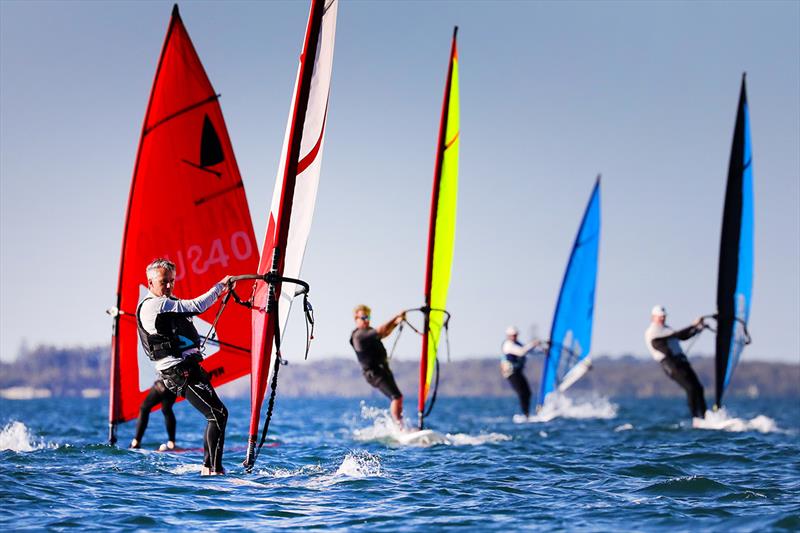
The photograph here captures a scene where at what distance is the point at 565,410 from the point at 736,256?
1195cm

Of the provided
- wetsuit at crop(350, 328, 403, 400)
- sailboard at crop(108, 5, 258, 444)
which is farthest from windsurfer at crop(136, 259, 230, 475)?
wetsuit at crop(350, 328, 403, 400)

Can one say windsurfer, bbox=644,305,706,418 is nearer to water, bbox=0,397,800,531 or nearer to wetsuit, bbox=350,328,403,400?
water, bbox=0,397,800,531

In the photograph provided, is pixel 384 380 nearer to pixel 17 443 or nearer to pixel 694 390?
pixel 17 443

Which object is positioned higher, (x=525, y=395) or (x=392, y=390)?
(x=392, y=390)

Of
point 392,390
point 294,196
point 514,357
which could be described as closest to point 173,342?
point 294,196

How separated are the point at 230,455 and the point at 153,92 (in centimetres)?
475

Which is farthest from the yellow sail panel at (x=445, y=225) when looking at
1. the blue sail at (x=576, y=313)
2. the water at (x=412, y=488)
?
the blue sail at (x=576, y=313)

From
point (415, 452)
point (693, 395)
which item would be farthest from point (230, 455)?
point (693, 395)

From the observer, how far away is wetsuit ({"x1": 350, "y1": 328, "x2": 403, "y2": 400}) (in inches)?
530

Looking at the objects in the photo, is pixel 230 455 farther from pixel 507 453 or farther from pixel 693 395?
pixel 693 395

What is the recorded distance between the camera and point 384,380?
1361 centimetres

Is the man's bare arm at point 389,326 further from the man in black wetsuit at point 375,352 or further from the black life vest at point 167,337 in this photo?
the black life vest at point 167,337

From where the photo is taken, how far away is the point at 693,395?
16.9 m

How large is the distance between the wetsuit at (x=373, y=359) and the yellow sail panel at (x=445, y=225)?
977mm
